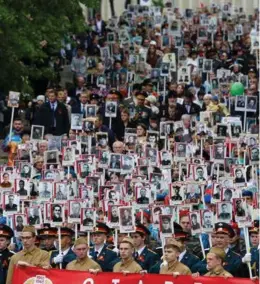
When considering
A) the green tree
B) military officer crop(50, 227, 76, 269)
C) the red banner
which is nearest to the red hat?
military officer crop(50, 227, 76, 269)

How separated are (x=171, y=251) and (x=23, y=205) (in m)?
6.08

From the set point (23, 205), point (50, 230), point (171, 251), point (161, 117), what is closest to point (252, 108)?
point (161, 117)

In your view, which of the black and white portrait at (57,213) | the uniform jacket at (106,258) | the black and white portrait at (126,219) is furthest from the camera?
the black and white portrait at (57,213)

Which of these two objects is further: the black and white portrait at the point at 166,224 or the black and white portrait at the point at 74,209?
the black and white portrait at the point at 74,209

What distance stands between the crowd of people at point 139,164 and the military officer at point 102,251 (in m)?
0.02

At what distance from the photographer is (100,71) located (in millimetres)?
46875

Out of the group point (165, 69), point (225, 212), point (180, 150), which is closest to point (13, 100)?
point (180, 150)

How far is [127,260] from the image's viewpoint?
24.8 meters

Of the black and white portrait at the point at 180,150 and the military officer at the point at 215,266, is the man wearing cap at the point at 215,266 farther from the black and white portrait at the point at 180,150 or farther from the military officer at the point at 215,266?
the black and white portrait at the point at 180,150

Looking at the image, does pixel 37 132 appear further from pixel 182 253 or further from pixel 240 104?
pixel 182 253

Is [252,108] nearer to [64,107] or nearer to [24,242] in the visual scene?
[64,107]

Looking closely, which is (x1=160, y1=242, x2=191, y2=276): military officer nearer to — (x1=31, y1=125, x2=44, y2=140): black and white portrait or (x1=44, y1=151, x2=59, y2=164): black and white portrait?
(x1=44, y1=151, x2=59, y2=164): black and white portrait

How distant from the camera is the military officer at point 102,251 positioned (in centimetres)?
2608

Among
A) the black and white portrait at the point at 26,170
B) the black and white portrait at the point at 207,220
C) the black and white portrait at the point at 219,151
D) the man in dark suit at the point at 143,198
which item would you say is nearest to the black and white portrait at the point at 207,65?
the black and white portrait at the point at 219,151
